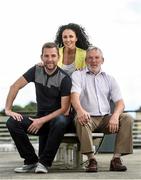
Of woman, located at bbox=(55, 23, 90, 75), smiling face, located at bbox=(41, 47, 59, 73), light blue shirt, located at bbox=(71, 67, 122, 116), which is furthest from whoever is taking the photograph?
woman, located at bbox=(55, 23, 90, 75)

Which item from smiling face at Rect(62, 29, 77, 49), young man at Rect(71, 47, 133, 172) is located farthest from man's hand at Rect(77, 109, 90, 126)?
smiling face at Rect(62, 29, 77, 49)

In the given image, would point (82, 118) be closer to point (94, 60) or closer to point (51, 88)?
point (51, 88)

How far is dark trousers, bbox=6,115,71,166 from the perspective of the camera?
18.8ft

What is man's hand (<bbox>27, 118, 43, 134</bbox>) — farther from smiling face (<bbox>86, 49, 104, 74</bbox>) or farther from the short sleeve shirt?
smiling face (<bbox>86, 49, 104, 74</bbox>)

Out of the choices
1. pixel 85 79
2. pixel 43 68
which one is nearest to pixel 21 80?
pixel 43 68

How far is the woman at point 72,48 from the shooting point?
641cm

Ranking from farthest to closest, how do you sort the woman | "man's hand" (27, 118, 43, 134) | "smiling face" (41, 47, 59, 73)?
the woman, "smiling face" (41, 47, 59, 73), "man's hand" (27, 118, 43, 134)

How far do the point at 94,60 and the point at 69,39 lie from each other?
1.81 ft

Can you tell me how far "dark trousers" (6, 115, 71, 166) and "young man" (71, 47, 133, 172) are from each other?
184mm

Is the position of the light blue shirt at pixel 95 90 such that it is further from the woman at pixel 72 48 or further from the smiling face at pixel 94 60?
the woman at pixel 72 48

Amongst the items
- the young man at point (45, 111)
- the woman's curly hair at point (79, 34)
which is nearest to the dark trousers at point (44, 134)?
the young man at point (45, 111)

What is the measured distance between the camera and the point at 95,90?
6066 mm

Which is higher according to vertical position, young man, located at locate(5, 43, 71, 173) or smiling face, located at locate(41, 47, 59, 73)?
smiling face, located at locate(41, 47, 59, 73)

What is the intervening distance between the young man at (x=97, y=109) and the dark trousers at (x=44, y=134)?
184mm
